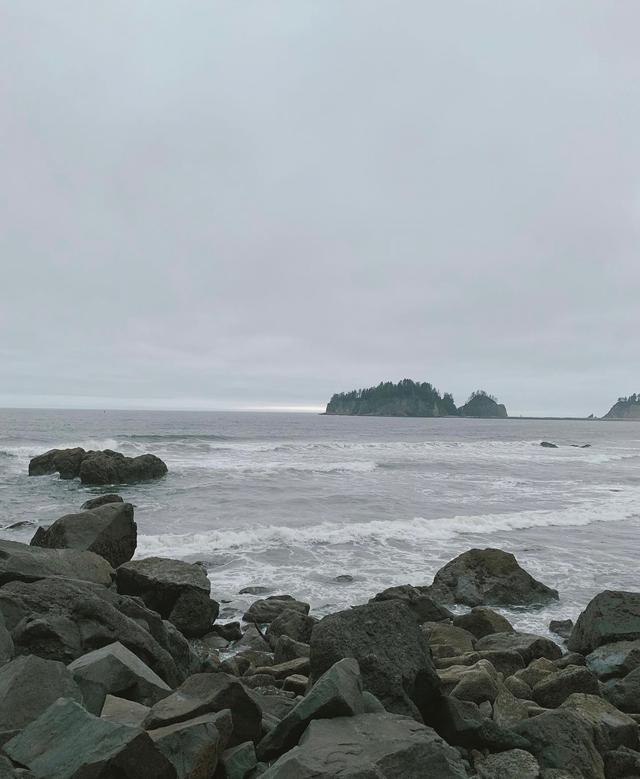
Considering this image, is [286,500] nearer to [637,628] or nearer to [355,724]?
[637,628]

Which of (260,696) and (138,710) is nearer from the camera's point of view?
(138,710)

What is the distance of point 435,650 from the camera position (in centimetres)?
895

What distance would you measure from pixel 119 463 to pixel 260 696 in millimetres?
27176

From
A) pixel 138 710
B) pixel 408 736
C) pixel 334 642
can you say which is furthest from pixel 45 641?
pixel 408 736

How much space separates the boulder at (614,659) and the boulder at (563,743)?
342 cm

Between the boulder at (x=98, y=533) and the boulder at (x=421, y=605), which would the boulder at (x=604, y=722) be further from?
the boulder at (x=98, y=533)

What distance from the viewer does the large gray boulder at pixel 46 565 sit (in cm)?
746

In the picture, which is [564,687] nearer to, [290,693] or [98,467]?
[290,693]

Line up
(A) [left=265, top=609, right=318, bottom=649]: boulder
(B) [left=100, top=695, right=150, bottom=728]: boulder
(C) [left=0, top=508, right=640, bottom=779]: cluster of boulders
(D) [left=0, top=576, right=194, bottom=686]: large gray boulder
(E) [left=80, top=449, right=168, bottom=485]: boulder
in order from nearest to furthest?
(C) [left=0, top=508, right=640, bottom=779]: cluster of boulders → (B) [left=100, top=695, right=150, bottom=728]: boulder → (D) [left=0, top=576, right=194, bottom=686]: large gray boulder → (A) [left=265, top=609, right=318, bottom=649]: boulder → (E) [left=80, top=449, right=168, bottom=485]: boulder

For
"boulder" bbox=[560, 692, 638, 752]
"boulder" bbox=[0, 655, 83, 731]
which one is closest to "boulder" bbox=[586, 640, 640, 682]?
"boulder" bbox=[560, 692, 638, 752]

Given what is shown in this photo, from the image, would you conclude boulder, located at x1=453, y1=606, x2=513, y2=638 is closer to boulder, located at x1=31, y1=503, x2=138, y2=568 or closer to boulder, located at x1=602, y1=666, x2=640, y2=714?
boulder, located at x1=602, y1=666, x2=640, y2=714

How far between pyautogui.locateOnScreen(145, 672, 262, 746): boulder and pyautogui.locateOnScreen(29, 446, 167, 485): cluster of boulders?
2750 cm

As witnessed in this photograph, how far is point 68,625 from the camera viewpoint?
19.4 feet

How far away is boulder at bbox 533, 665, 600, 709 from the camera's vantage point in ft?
22.1
